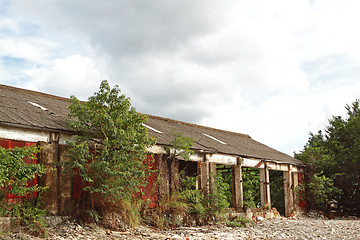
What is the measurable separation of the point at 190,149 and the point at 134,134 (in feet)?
13.1

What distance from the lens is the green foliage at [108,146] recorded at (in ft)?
32.6

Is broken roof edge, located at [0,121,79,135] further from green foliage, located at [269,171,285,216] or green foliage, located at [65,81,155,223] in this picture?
green foliage, located at [269,171,285,216]

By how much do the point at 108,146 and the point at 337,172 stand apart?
16.6m

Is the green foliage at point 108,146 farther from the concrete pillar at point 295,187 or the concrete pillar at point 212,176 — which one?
the concrete pillar at point 295,187

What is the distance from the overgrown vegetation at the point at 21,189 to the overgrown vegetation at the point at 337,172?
610 inches

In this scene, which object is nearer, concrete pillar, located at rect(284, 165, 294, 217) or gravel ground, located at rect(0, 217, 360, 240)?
gravel ground, located at rect(0, 217, 360, 240)

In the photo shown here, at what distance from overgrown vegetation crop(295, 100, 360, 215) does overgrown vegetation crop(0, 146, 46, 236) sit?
15.5 meters

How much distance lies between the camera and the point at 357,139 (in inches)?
878

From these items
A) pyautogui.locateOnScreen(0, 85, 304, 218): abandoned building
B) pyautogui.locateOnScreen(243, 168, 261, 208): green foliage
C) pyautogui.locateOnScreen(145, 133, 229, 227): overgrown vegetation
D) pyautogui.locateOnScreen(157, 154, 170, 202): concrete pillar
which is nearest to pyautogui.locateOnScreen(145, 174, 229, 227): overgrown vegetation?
pyautogui.locateOnScreen(145, 133, 229, 227): overgrown vegetation

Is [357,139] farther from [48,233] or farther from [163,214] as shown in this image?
[48,233]

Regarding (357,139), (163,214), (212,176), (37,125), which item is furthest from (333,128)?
(37,125)

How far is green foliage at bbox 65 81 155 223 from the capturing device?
9.93m

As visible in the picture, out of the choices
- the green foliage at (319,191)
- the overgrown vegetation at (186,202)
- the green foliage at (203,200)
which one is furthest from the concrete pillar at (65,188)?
the green foliage at (319,191)

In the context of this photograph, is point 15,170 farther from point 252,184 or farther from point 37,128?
point 252,184
